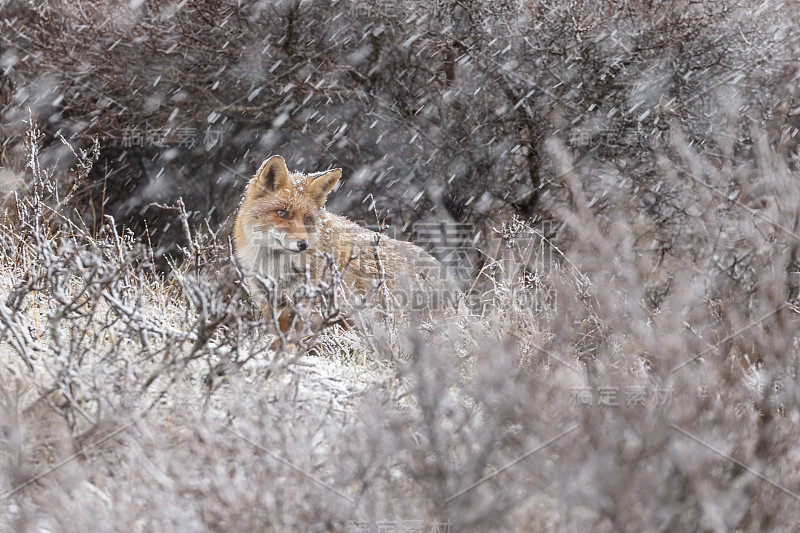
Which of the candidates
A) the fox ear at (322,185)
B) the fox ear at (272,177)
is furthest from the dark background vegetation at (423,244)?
the fox ear at (322,185)

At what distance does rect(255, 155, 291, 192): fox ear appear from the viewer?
18.6 feet

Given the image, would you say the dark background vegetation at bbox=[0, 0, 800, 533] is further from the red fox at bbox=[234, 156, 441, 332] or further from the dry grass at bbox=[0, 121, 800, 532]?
the red fox at bbox=[234, 156, 441, 332]

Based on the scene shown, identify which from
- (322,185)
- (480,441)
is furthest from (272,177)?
(480,441)

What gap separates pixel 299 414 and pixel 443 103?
6050mm

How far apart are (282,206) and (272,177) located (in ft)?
0.87

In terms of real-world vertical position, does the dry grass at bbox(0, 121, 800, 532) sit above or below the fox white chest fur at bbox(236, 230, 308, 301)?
above

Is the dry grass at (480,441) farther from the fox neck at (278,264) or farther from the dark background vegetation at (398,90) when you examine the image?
the dark background vegetation at (398,90)

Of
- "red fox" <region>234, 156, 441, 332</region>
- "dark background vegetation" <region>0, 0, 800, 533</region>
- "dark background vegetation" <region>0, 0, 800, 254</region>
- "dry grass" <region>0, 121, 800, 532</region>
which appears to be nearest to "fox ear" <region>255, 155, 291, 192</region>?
"red fox" <region>234, 156, 441, 332</region>

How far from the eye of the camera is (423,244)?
860 cm

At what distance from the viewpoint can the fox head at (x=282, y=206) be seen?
570cm

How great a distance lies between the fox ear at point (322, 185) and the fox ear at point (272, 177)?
0.79 feet

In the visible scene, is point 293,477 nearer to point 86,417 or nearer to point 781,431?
point 86,417

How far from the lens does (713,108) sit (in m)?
7.84

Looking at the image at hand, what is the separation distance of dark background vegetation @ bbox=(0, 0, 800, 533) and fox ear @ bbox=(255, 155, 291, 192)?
2.45 feet
